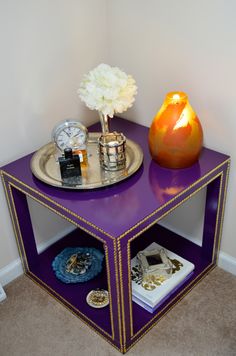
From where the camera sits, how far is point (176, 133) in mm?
1552

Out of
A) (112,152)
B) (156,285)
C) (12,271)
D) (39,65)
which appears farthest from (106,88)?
(12,271)

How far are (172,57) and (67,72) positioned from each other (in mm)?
450

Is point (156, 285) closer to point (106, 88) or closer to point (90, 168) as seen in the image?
point (90, 168)

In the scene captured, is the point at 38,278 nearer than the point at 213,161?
No

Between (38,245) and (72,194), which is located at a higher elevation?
(72,194)

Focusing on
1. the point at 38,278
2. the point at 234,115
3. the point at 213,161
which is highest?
the point at 234,115

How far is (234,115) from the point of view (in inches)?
63.9

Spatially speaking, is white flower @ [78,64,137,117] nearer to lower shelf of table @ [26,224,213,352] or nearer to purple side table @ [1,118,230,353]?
purple side table @ [1,118,230,353]

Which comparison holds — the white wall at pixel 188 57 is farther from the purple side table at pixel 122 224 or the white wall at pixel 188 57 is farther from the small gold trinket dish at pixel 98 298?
the small gold trinket dish at pixel 98 298

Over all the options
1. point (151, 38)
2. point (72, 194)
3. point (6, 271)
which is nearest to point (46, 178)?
point (72, 194)

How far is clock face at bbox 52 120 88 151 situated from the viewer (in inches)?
65.2

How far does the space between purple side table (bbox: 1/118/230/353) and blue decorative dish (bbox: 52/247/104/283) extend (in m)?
0.03

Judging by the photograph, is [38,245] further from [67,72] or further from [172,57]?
[172,57]

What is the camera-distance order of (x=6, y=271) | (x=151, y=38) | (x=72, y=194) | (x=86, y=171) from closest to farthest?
(x=72, y=194)
(x=86, y=171)
(x=151, y=38)
(x=6, y=271)
